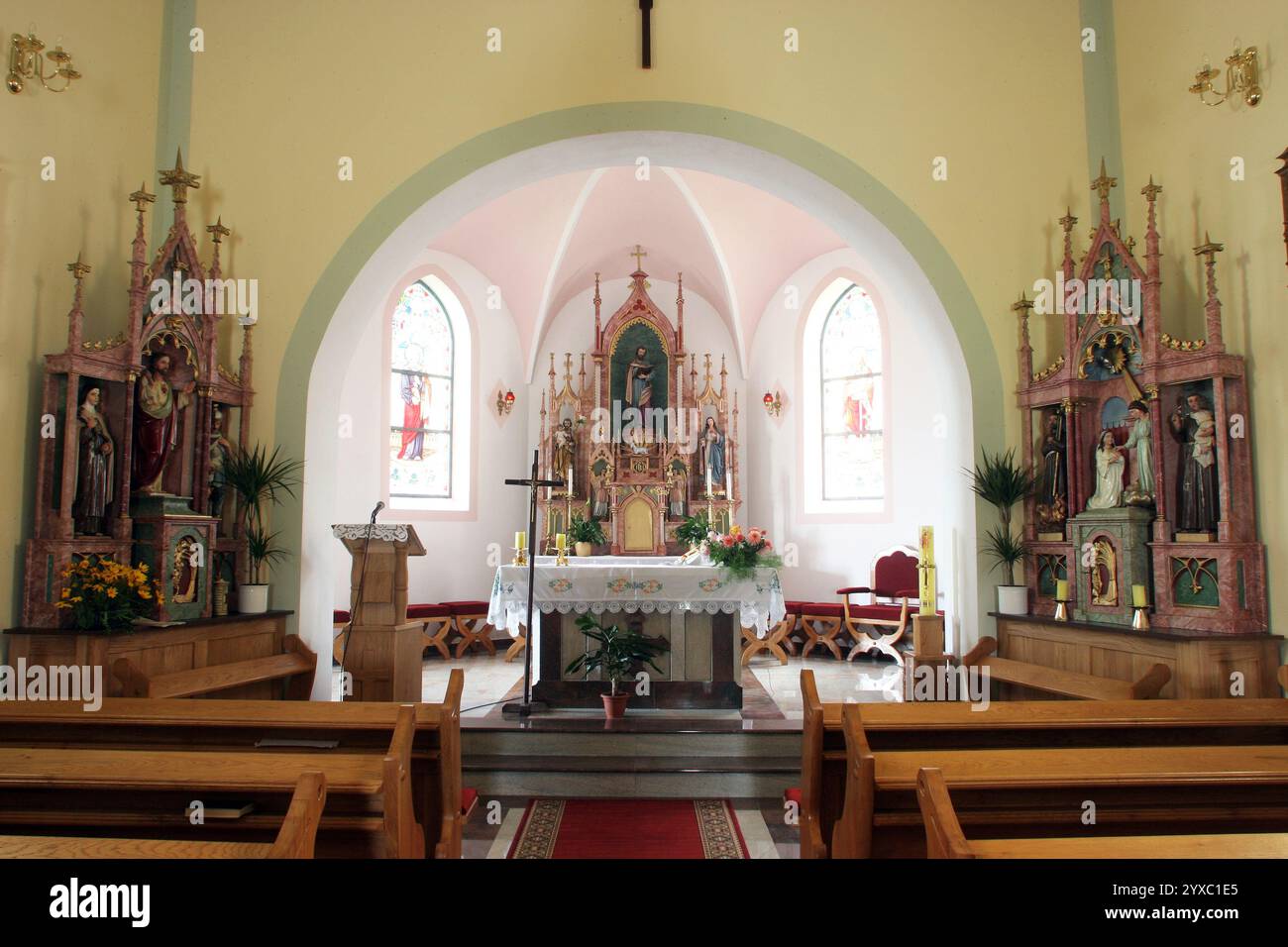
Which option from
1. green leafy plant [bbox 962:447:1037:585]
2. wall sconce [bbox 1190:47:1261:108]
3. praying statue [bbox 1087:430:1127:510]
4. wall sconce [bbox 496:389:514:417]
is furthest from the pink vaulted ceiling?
praying statue [bbox 1087:430:1127:510]

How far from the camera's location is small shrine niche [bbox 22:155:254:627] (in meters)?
4.80

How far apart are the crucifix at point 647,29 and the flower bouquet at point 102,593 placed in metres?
4.88

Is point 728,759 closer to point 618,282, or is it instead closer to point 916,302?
point 916,302

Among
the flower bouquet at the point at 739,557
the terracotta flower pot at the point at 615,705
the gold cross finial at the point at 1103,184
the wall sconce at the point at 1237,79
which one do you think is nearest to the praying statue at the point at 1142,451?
the gold cross finial at the point at 1103,184

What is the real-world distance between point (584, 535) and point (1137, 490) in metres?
6.61

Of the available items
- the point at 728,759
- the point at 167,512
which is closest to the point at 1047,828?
the point at 728,759

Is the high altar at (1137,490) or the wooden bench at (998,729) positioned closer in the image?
the wooden bench at (998,729)

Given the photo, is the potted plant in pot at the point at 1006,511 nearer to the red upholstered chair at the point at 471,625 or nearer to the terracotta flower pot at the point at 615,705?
the terracotta flower pot at the point at 615,705

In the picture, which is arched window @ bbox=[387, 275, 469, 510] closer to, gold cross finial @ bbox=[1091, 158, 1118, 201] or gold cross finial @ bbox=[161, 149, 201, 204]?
gold cross finial @ bbox=[161, 149, 201, 204]

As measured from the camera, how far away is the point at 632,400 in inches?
473

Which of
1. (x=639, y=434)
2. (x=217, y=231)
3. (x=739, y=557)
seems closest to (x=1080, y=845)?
(x=739, y=557)

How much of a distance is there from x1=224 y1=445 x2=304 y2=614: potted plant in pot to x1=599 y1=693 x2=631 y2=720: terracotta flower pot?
2.53m

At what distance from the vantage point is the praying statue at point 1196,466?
15.5 ft

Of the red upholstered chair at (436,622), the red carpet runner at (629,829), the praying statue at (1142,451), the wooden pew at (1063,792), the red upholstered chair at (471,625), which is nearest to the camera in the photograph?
the wooden pew at (1063,792)
